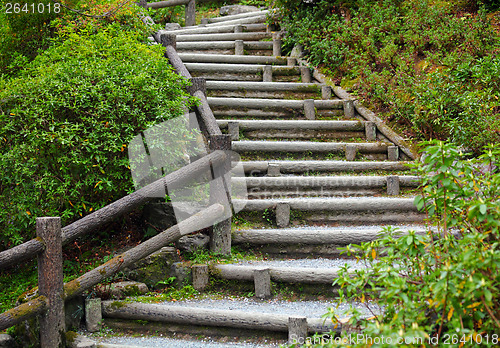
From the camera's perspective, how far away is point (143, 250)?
12.6ft

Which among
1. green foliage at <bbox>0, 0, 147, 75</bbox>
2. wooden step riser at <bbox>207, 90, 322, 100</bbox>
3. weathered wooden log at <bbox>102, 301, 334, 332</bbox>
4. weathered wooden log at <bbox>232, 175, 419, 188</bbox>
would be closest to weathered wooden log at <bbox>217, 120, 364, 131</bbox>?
wooden step riser at <bbox>207, 90, 322, 100</bbox>

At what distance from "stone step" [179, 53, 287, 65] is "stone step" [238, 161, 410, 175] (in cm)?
307

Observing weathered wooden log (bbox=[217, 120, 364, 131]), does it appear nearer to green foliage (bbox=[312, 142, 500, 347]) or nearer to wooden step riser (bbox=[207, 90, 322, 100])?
wooden step riser (bbox=[207, 90, 322, 100])

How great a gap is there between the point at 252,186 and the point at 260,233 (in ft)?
2.80

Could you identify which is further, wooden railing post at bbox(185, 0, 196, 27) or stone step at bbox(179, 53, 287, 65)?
wooden railing post at bbox(185, 0, 196, 27)

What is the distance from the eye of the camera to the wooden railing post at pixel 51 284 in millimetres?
3398

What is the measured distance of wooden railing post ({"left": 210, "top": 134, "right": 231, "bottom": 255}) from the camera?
14.2ft

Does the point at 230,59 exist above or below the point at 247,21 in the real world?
below

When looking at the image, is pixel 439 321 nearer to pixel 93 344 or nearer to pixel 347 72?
pixel 93 344

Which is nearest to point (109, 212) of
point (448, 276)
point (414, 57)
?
point (448, 276)

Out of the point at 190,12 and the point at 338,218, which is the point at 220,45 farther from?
the point at 338,218

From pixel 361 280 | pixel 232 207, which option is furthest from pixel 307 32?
pixel 361 280

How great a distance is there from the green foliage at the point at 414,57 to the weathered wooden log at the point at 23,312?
14.9 ft

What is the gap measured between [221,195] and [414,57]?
4.33 meters
